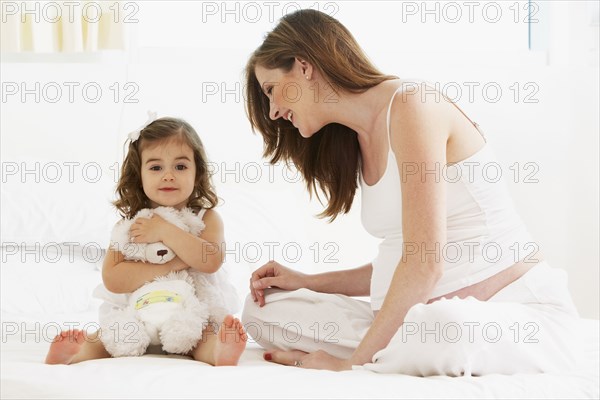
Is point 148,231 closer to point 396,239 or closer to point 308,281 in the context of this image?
point 308,281

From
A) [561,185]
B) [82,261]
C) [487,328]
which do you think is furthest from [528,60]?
[487,328]

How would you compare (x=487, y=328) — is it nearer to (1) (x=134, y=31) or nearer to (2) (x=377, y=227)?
(2) (x=377, y=227)

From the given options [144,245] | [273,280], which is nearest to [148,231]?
[144,245]

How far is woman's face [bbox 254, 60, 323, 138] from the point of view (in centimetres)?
158

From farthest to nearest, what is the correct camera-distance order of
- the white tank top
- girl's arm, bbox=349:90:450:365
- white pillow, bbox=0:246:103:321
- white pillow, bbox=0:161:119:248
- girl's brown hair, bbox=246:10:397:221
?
white pillow, bbox=0:161:119:248 → white pillow, bbox=0:246:103:321 → girl's brown hair, bbox=246:10:397:221 → the white tank top → girl's arm, bbox=349:90:450:365

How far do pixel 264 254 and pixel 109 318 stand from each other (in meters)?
0.91

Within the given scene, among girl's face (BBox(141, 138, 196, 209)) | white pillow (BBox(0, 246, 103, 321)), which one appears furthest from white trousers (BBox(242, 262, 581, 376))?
white pillow (BBox(0, 246, 103, 321))

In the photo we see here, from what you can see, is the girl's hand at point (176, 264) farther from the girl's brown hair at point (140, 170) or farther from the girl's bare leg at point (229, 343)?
the girl's bare leg at point (229, 343)

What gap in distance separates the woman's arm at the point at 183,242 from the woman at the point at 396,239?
0.12 m

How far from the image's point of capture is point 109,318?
1.54 meters

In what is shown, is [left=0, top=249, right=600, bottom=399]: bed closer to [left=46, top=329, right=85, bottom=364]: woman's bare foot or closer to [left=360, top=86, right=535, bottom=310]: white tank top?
[left=46, top=329, right=85, bottom=364]: woman's bare foot

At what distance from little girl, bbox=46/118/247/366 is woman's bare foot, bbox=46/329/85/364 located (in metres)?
0.06

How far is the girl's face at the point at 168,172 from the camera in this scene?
5.46 feet

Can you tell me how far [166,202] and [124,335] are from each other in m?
0.32
